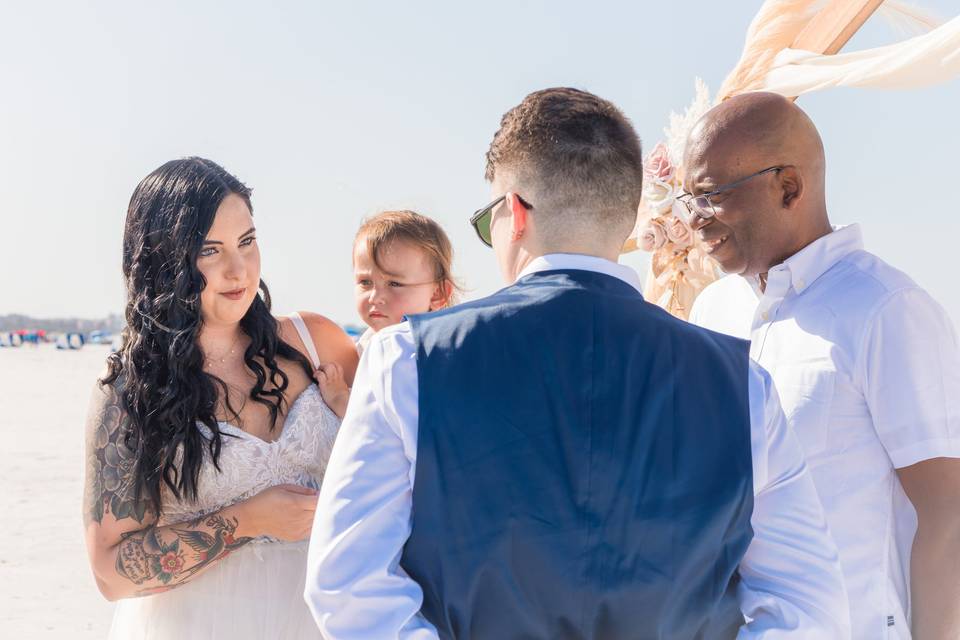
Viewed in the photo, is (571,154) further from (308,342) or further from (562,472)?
(308,342)

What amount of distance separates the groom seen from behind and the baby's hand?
52.5 inches

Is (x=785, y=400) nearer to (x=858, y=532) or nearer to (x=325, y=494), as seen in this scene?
(x=858, y=532)

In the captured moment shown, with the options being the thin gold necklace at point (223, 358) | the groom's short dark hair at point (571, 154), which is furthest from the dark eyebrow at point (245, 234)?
the groom's short dark hair at point (571, 154)

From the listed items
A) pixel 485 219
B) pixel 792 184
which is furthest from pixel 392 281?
pixel 485 219

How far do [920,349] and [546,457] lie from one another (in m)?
1.20

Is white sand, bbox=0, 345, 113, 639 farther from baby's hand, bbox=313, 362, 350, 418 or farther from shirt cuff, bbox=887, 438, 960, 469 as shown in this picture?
shirt cuff, bbox=887, 438, 960, 469

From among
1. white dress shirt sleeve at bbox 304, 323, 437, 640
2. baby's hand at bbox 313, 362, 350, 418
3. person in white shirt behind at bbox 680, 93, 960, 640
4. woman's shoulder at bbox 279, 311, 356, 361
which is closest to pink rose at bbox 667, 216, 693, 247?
person in white shirt behind at bbox 680, 93, 960, 640

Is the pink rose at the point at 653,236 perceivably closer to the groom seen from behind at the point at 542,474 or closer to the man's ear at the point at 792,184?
the man's ear at the point at 792,184

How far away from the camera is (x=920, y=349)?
2.24 metres

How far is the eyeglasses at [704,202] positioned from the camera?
269 cm

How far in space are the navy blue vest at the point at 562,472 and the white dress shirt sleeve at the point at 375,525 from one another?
0.11 ft

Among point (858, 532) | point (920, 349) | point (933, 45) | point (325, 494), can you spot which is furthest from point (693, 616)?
point (933, 45)

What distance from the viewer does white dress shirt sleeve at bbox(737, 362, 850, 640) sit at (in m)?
1.75

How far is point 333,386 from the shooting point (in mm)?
3012
